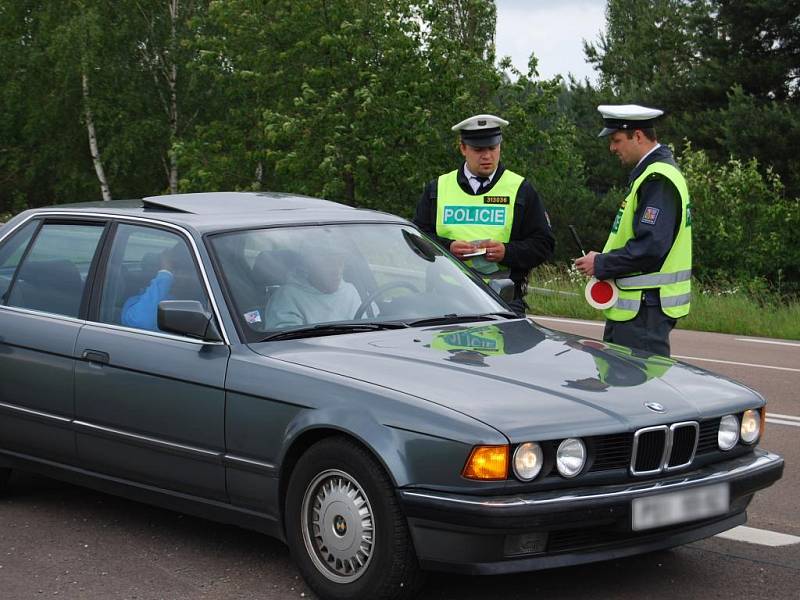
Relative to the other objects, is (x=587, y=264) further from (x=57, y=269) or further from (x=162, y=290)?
(x=57, y=269)

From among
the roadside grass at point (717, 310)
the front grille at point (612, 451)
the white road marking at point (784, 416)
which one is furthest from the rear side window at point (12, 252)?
the roadside grass at point (717, 310)

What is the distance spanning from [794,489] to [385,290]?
252 cm

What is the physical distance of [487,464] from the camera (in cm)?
441

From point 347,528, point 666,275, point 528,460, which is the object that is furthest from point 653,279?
point 347,528

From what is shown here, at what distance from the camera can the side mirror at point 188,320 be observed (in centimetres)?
538

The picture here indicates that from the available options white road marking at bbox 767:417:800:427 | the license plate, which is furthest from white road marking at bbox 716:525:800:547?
white road marking at bbox 767:417:800:427

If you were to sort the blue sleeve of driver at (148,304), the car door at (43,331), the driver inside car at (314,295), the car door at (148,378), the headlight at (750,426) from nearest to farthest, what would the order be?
the headlight at (750,426) → the car door at (148,378) → the driver inside car at (314,295) → the blue sleeve of driver at (148,304) → the car door at (43,331)

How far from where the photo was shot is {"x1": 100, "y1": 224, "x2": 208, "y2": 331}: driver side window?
5.77 meters

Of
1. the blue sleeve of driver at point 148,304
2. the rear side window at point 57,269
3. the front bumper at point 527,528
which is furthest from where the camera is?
the rear side window at point 57,269

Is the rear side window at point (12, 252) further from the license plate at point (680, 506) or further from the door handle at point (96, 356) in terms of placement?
the license plate at point (680, 506)

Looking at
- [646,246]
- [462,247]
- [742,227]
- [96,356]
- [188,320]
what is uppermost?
[646,246]

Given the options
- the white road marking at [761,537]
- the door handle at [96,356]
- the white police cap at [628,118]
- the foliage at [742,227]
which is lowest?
the foliage at [742,227]

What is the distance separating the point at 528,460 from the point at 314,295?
1541mm

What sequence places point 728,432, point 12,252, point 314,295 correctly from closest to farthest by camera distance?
point 728,432, point 314,295, point 12,252
